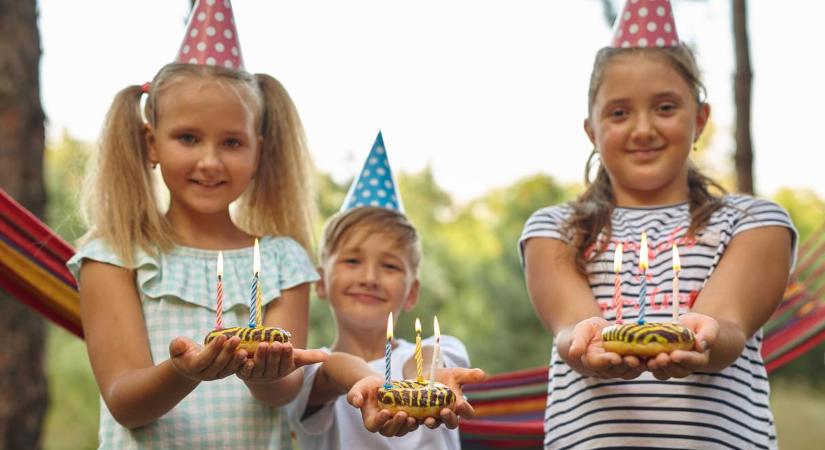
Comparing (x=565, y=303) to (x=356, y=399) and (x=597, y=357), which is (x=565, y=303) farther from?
(x=356, y=399)

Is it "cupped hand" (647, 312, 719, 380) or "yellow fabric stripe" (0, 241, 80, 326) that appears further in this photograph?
"yellow fabric stripe" (0, 241, 80, 326)

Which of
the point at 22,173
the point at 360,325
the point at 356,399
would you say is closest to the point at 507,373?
the point at 360,325

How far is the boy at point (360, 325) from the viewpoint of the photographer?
296 cm

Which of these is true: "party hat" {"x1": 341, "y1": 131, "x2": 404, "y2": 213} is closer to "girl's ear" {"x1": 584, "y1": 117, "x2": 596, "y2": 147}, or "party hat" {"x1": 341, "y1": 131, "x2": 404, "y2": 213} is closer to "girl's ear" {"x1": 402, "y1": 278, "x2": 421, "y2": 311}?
"girl's ear" {"x1": 402, "y1": 278, "x2": 421, "y2": 311}

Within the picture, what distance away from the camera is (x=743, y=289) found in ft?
8.74

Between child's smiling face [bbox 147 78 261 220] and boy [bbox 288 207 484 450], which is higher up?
child's smiling face [bbox 147 78 261 220]

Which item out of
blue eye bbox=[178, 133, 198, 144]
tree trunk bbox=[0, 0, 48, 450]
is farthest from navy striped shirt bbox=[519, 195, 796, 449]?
tree trunk bbox=[0, 0, 48, 450]

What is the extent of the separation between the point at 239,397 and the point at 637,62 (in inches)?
57.6

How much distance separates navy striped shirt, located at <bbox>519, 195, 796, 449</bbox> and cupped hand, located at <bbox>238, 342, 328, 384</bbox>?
2.76 feet

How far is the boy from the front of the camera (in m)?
2.96

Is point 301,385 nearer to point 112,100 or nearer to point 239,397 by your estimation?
point 239,397

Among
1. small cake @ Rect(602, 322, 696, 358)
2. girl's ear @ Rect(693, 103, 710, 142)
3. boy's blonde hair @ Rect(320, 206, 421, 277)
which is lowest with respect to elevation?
small cake @ Rect(602, 322, 696, 358)

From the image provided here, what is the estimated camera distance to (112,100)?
10.0ft

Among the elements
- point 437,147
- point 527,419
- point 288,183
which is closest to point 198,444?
point 288,183
